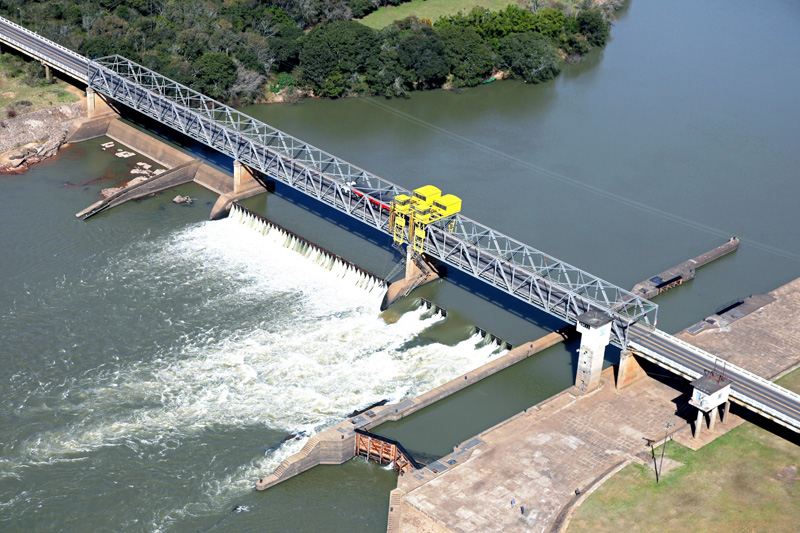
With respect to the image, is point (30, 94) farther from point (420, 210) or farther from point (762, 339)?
point (762, 339)

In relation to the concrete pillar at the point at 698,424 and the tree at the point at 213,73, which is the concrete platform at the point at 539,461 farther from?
the tree at the point at 213,73

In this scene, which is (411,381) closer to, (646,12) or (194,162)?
(194,162)

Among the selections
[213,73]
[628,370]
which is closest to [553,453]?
[628,370]

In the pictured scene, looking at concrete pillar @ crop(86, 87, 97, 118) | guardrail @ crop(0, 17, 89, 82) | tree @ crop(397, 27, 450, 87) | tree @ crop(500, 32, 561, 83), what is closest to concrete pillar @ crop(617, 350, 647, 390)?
tree @ crop(397, 27, 450, 87)

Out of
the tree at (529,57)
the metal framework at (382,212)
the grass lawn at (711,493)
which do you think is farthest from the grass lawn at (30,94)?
the grass lawn at (711,493)

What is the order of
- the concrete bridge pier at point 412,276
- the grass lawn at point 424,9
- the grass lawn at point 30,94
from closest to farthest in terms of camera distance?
1. the concrete bridge pier at point 412,276
2. the grass lawn at point 30,94
3. the grass lawn at point 424,9

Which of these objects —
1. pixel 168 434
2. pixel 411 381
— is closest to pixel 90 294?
pixel 168 434
